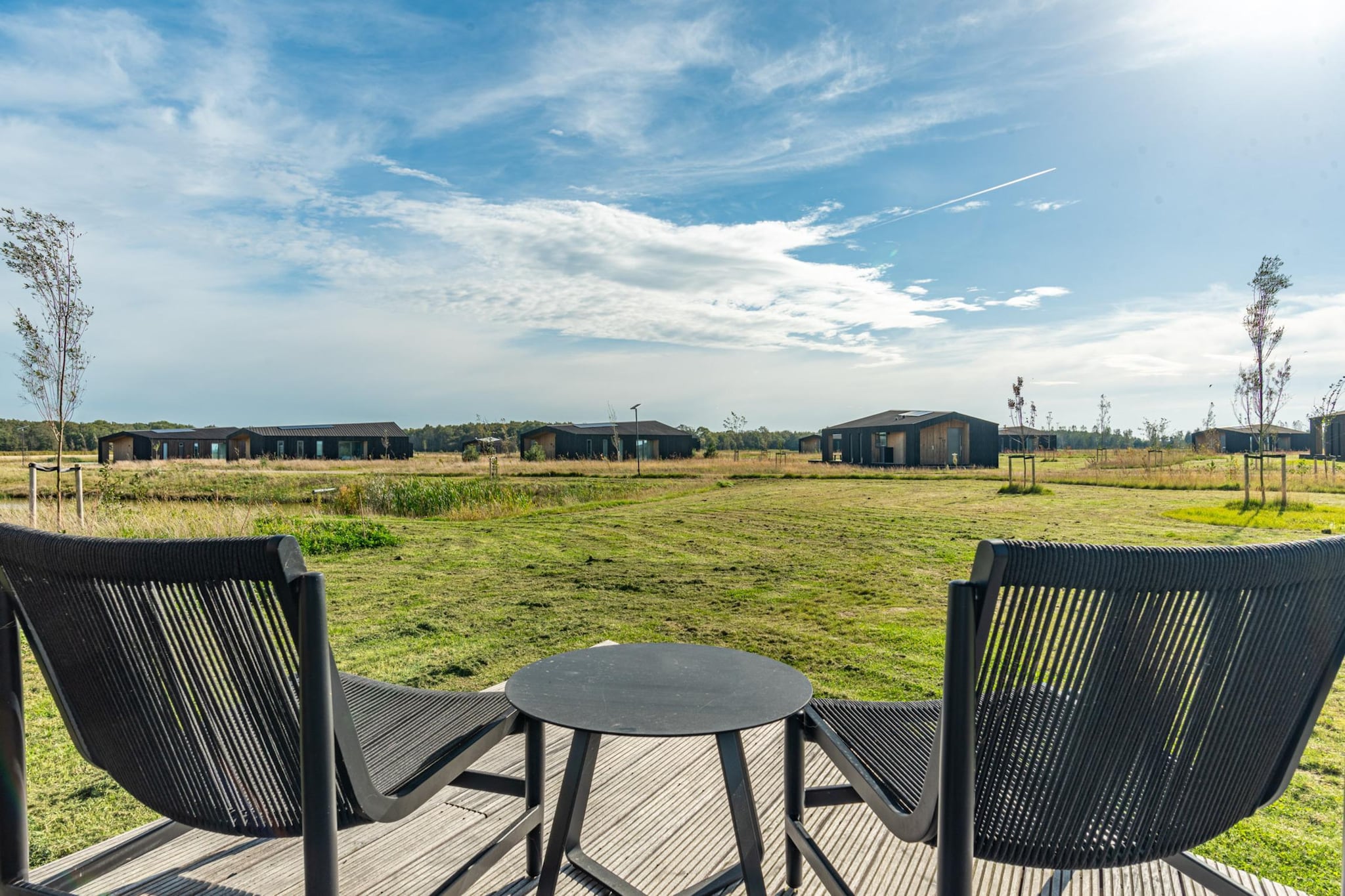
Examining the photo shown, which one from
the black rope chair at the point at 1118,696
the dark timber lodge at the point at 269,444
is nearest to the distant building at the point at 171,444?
the dark timber lodge at the point at 269,444

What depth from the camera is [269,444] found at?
45.8 meters

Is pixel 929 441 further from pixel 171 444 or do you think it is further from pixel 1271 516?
pixel 171 444

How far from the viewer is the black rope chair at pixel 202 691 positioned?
3.78 ft

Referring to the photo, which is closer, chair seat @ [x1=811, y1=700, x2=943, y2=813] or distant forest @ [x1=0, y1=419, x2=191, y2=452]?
chair seat @ [x1=811, y1=700, x2=943, y2=813]

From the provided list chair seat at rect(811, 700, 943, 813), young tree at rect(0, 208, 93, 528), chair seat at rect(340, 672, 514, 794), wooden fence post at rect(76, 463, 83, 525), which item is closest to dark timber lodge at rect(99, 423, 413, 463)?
young tree at rect(0, 208, 93, 528)

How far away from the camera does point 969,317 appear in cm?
2112

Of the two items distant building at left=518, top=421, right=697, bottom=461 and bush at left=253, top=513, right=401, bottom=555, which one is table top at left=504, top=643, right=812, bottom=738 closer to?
bush at left=253, top=513, right=401, bottom=555

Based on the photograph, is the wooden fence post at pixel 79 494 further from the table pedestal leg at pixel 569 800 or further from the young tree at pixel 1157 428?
the young tree at pixel 1157 428

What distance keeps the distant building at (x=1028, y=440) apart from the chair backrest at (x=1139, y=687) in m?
41.6

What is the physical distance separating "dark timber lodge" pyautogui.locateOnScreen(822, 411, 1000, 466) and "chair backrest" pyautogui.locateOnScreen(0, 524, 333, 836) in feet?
108

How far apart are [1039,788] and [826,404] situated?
32.5 meters

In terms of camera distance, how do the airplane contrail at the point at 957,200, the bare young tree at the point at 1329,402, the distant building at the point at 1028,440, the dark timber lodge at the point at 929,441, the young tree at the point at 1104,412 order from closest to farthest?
1. the airplane contrail at the point at 957,200
2. the bare young tree at the point at 1329,402
3. the young tree at the point at 1104,412
4. the dark timber lodge at the point at 929,441
5. the distant building at the point at 1028,440

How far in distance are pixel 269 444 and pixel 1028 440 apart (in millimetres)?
50539

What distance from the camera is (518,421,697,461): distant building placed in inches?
1639
